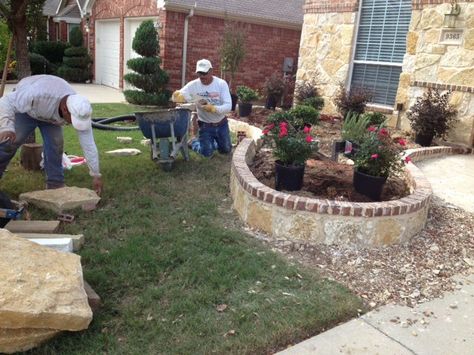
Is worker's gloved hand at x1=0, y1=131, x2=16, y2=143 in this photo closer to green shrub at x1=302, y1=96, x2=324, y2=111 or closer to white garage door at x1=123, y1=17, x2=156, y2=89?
green shrub at x1=302, y1=96, x2=324, y2=111

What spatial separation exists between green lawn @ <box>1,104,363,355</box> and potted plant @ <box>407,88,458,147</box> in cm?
421

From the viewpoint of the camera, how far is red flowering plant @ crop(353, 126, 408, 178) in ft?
14.1

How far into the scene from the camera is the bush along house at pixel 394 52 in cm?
750

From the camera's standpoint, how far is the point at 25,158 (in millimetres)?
5500

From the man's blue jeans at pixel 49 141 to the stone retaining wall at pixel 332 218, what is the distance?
209cm

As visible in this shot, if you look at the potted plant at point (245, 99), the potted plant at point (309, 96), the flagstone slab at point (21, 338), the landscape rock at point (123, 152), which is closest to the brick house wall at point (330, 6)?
the potted plant at point (309, 96)

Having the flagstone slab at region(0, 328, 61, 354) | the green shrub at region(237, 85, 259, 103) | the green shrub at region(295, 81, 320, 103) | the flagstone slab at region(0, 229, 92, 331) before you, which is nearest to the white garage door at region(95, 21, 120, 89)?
the green shrub at region(237, 85, 259, 103)

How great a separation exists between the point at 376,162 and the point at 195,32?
385 inches

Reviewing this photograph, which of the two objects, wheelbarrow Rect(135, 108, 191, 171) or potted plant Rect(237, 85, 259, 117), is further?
potted plant Rect(237, 85, 259, 117)

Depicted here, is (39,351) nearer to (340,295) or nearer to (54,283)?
(54,283)

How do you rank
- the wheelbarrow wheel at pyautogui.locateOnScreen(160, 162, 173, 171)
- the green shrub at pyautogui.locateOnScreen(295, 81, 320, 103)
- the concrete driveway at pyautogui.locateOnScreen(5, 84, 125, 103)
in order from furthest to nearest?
the concrete driveway at pyautogui.locateOnScreen(5, 84, 125, 103)
the green shrub at pyautogui.locateOnScreen(295, 81, 320, 103)
the wheelbarrow wheel at pyautogui.locateOnScreen(160, 162, 173, 171)

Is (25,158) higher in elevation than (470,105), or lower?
lower

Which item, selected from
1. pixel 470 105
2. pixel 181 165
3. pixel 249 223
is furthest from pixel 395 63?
pixel 249 223

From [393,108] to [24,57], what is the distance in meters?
6.69
